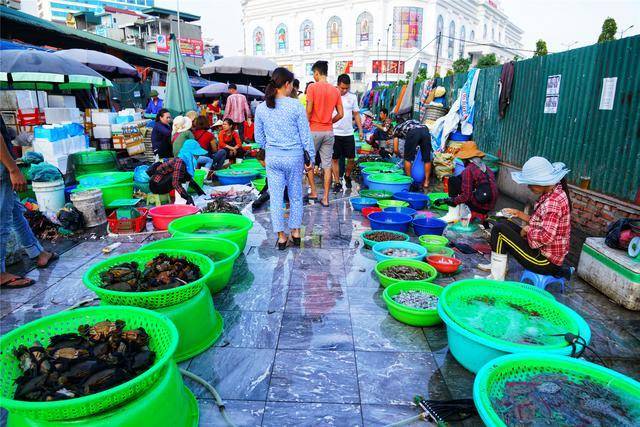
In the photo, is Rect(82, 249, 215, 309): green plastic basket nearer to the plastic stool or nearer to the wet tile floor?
the wet tile floor

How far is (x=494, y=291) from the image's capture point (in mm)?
3246

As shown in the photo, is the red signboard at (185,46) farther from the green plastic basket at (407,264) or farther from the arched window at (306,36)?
the green plastic basket at (407,264)

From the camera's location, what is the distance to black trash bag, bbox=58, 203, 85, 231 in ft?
17.8

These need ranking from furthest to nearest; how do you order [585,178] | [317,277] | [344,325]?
[585,178]
[317,277]
[344,325]

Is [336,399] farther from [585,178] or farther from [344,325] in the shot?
[585,178]

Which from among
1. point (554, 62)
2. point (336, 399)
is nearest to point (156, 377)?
point (336, 399)

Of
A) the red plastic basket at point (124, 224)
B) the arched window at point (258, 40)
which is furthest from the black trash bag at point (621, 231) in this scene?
the arched window at point (258, 40)

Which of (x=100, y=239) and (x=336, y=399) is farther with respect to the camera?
(x=100, y=239)

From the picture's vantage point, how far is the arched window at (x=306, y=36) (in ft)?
190

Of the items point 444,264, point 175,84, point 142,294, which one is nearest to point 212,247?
point 142,294

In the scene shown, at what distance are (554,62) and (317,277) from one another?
5702mm

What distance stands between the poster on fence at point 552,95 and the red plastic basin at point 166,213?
6.04m

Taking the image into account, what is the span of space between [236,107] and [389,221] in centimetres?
755

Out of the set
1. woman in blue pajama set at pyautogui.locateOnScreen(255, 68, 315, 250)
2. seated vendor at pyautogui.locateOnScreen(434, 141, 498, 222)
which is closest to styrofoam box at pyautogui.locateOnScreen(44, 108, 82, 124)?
woman in blue pajama set at pyautogui.locateOnScreen(255, 68, 315, 250)
